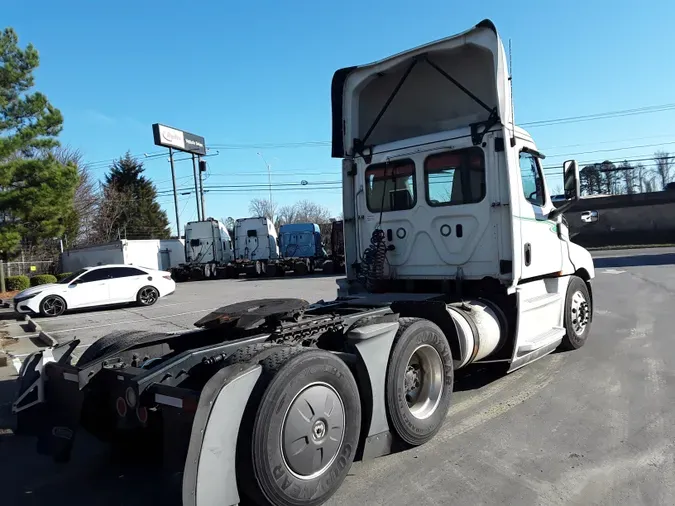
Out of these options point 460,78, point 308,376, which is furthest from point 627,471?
point 460,78

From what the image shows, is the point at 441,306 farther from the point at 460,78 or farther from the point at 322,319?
the point at 460,78

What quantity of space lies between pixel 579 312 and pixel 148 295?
46.8 feet

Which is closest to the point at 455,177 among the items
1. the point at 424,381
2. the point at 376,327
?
the point at 424,381

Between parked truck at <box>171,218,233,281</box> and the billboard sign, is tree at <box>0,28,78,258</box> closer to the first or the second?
parked truck at <box>171,218,233,281</box>

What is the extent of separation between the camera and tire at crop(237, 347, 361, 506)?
3004 mm

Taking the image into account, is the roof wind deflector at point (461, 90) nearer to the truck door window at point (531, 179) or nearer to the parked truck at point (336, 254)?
the truck door window at point (531, 179)

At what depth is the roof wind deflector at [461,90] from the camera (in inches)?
222

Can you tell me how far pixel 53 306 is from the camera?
1545 cm

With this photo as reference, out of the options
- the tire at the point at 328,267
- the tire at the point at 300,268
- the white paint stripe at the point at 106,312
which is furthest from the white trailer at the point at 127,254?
the white paint stripe at the point at 106,312

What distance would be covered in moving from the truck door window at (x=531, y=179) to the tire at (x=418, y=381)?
251cm

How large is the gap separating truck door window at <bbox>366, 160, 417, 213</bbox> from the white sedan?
41.6 feet

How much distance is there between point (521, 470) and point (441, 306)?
1652 millimetres

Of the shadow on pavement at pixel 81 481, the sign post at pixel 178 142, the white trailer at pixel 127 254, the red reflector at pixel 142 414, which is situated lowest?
the shadow on pavement at pixel 81 481

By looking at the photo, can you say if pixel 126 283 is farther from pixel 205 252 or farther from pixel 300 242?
pixel 300 242
